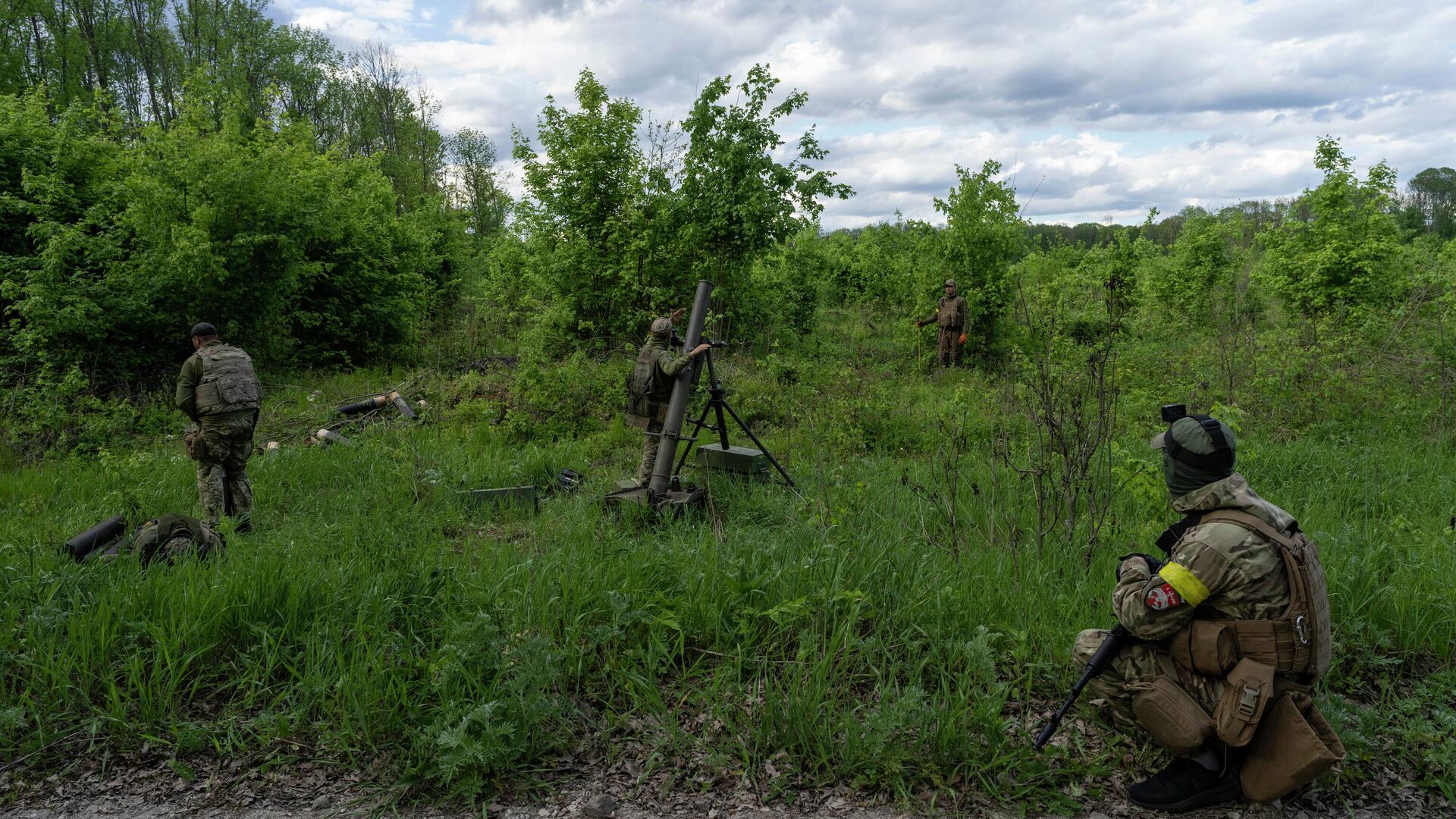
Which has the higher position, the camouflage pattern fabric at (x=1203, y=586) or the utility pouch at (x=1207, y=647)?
the camouflage pattern fabric at (x=1203, y=586)

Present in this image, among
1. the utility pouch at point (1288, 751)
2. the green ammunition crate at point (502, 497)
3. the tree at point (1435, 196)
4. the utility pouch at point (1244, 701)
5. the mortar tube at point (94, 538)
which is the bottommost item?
the utility pouch at point (1288, 751)

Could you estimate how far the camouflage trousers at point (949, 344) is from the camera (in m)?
14.1

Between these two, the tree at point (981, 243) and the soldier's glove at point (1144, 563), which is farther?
the tree at point (981, 243)

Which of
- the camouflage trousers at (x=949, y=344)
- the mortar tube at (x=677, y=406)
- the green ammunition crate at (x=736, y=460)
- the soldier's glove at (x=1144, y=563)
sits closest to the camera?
the soldier's glove at (x=1144, y=563)

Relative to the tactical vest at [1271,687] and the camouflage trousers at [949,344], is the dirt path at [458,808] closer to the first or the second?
the tactical vest at [1271,687]

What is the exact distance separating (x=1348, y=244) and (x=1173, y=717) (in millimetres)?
13475

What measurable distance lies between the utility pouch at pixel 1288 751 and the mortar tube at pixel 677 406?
3954 millimetres

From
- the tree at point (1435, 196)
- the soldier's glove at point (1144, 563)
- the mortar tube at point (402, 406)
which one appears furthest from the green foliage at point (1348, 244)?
the tree at point (1435, 196)

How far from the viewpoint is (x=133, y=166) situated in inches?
440

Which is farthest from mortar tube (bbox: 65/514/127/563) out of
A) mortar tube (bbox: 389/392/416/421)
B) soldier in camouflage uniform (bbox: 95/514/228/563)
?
mortar tube (bbox: 389/392/416/421)

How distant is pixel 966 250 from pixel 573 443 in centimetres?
907

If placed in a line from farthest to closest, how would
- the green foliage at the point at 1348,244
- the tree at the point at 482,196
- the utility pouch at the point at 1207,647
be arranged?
the tree at the point at 482,196, the green foliage at the point at 1348,244, the utility pouch at the point at 1207,647

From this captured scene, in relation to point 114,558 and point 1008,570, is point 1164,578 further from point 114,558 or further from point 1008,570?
point 114,558

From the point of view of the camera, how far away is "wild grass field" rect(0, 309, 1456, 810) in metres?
3.16
